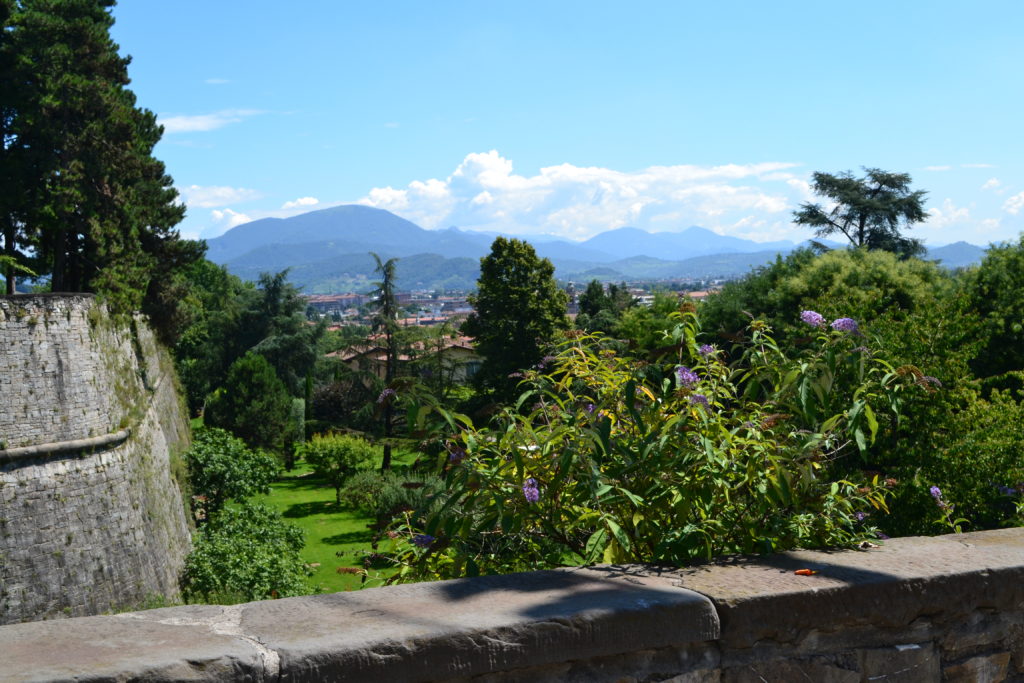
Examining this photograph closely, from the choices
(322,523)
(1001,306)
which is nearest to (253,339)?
(322,523)

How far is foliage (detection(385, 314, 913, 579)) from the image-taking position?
2.29m

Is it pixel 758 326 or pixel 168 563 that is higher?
pixel 758 326

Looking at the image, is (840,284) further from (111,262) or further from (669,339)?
(669,339)

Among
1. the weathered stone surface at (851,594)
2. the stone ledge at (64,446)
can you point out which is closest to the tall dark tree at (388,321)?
the stone ledge at (64,446)

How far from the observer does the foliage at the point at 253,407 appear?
110ft

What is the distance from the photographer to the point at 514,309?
27203mm

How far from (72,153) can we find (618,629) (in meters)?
21.8

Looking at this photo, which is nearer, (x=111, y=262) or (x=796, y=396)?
(x=796, y=396)

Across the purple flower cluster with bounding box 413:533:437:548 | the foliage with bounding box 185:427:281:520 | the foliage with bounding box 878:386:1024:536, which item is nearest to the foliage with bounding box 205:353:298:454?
the foliage with bounding box 185:427:281:520

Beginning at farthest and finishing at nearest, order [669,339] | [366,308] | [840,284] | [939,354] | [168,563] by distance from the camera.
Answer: [366,308]
[840,284]
[168,563]
[939,354]
[669,339]

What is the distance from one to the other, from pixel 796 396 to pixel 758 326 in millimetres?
490

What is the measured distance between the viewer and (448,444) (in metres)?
2.63

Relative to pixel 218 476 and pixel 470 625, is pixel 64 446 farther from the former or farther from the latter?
pixel 470 625

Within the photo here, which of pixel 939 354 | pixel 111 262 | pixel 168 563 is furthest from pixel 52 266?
pixel 939 354
